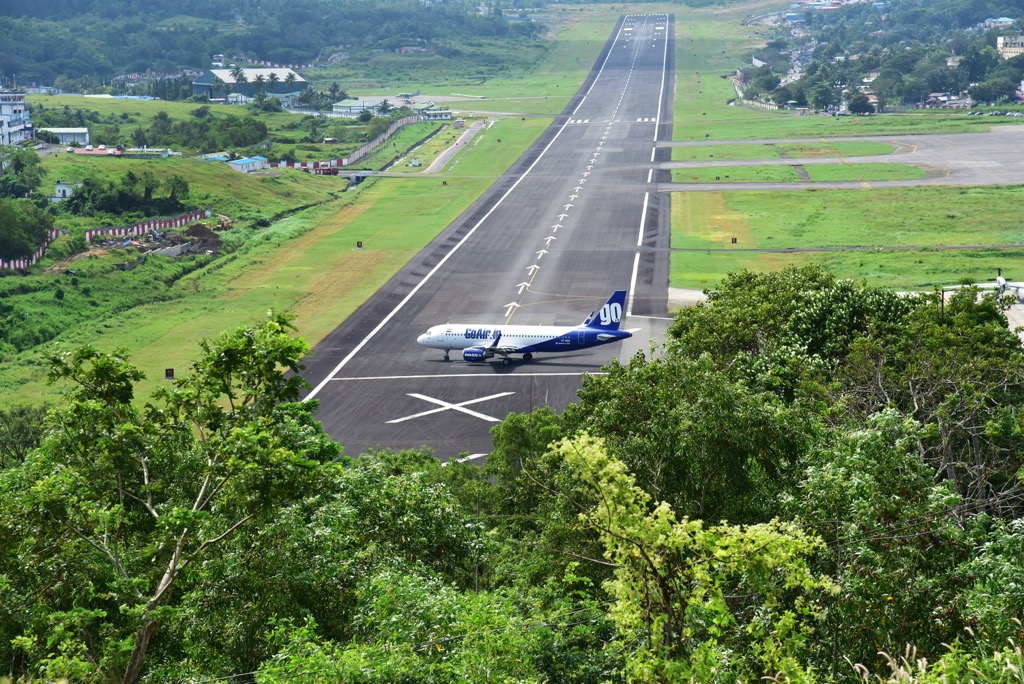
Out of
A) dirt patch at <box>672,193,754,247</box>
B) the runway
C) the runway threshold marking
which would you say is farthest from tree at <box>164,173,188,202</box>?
the runway threshold marking

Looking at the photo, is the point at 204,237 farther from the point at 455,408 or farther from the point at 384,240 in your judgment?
the point at 455,408

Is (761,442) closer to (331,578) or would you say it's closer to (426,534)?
(426,534)

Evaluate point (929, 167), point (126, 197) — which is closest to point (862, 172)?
point (929, 167)

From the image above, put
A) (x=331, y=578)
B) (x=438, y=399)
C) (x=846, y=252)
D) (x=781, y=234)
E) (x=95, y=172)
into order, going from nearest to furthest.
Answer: (x=331, y=578), (x=438, y=399), (x=846, y=252), (x=781, y=234), (x=95, y=172)

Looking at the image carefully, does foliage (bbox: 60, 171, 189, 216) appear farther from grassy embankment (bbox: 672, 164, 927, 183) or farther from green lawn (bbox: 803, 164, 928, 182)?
green lawn (bbox: 803, 164, 928, 182)

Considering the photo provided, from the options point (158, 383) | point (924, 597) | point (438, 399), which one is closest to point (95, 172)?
point (158, 383)

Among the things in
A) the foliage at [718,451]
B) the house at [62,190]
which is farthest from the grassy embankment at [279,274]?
the foliage at [718,451]

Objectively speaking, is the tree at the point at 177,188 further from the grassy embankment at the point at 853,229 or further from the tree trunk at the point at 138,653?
the tree trunk at the point at 138,653
